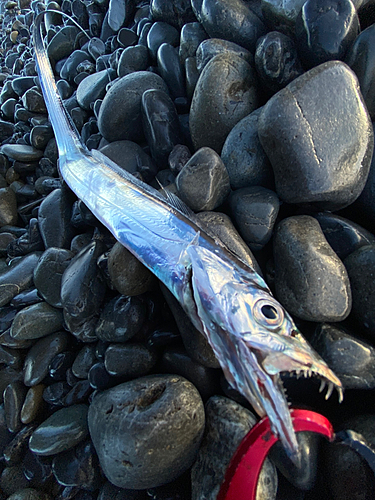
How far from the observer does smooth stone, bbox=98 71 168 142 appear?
3316 millimetres

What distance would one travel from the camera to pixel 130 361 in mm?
2105

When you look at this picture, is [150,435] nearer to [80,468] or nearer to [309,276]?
[80,468]

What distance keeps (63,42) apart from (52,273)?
17.6 ft

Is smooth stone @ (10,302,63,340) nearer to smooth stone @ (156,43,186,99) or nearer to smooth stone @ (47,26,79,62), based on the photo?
smooth stone @ (156,43,186,99)

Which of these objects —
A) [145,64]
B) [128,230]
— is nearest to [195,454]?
[128,230]

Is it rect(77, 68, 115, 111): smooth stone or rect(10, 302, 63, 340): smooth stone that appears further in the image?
rect(77, 68, 115, 111): smooth stone

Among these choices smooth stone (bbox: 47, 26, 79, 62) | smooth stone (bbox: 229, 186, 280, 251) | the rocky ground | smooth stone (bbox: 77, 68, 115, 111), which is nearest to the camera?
the rocky ground

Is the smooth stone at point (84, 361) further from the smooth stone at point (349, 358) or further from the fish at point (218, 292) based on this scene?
the smooth stone at point (349, 358)

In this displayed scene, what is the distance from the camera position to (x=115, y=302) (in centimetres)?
240

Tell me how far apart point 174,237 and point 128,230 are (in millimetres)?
398

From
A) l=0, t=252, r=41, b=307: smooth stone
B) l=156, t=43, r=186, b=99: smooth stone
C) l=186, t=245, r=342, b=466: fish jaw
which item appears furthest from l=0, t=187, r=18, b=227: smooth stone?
l=186, t=245, r=342, b=466: fish jaw

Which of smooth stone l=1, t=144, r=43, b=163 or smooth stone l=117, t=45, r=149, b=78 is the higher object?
smooth stone l=117, t=45, r=149, b=78

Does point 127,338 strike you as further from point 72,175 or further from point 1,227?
point 1,227

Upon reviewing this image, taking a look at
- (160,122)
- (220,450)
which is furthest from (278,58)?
(220,450)
